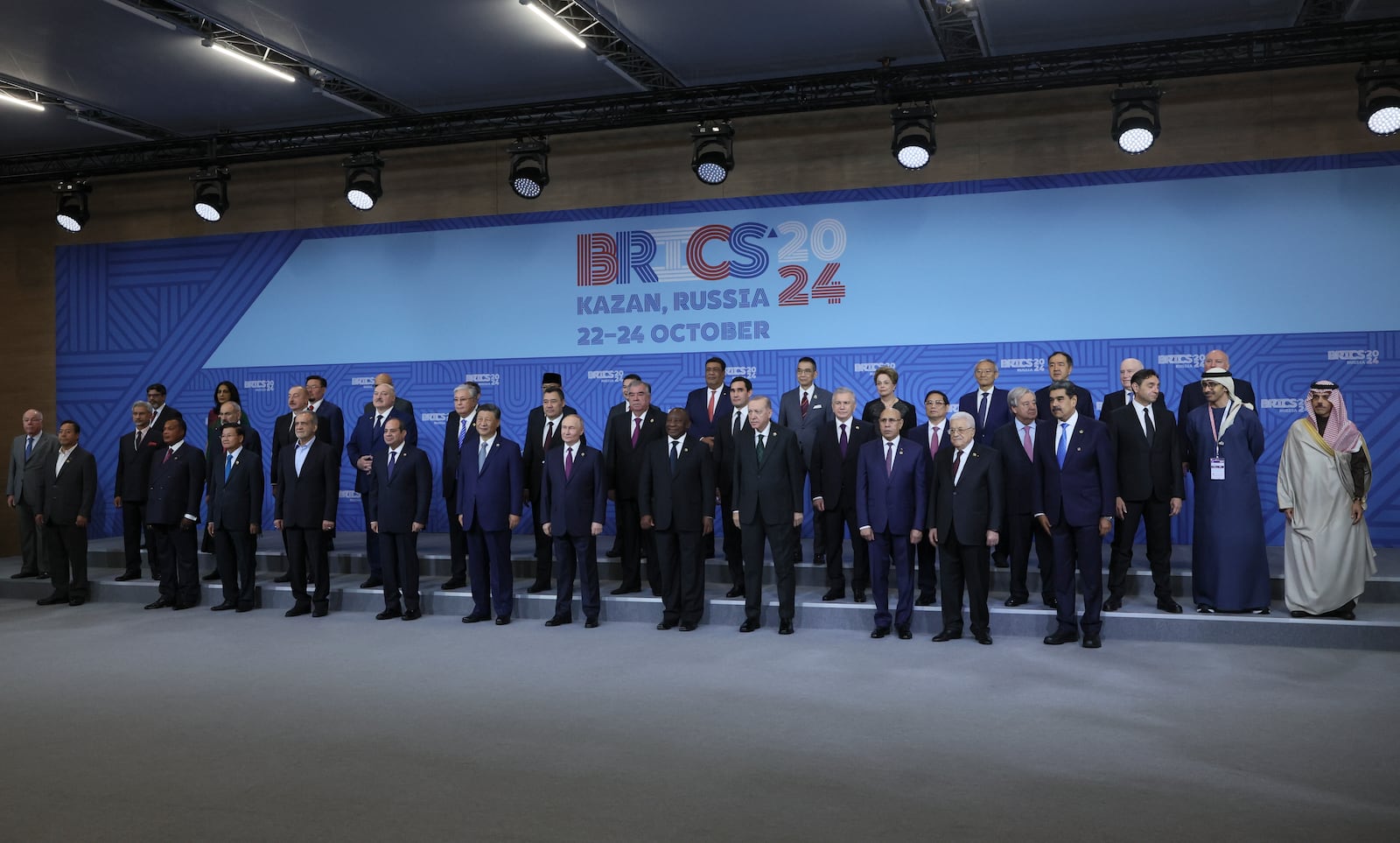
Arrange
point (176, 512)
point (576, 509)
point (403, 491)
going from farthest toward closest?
point (176, 512), point (403, 491), point (576, 509)

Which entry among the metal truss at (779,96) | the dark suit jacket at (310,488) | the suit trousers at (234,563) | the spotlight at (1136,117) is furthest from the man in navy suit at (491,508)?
the spotlight at (1136,117)

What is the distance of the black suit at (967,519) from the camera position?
5961 millimetres

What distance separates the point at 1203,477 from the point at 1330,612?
1.07m

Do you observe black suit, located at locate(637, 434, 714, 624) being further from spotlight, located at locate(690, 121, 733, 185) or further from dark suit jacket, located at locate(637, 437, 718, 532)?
spotlight, located at locate(690, 121, 733, 185)

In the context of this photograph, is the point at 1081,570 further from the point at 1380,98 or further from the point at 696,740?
the point at 1380,98

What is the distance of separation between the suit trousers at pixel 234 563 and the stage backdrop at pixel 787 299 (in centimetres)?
271

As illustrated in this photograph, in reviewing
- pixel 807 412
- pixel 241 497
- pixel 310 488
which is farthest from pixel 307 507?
pixel 807 412

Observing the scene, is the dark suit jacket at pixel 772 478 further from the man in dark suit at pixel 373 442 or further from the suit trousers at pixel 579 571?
the man in dark suit at pixel 373 442

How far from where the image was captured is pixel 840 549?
6941 mm

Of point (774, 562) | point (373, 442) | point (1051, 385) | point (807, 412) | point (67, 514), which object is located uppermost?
point (1051, 385)

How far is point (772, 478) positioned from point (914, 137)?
3.41 metres

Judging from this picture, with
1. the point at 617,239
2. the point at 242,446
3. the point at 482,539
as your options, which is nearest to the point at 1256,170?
the point at 617,239

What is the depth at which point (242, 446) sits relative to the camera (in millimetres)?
7914

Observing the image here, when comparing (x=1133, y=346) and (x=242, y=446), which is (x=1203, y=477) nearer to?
(x=1133, y=346)
